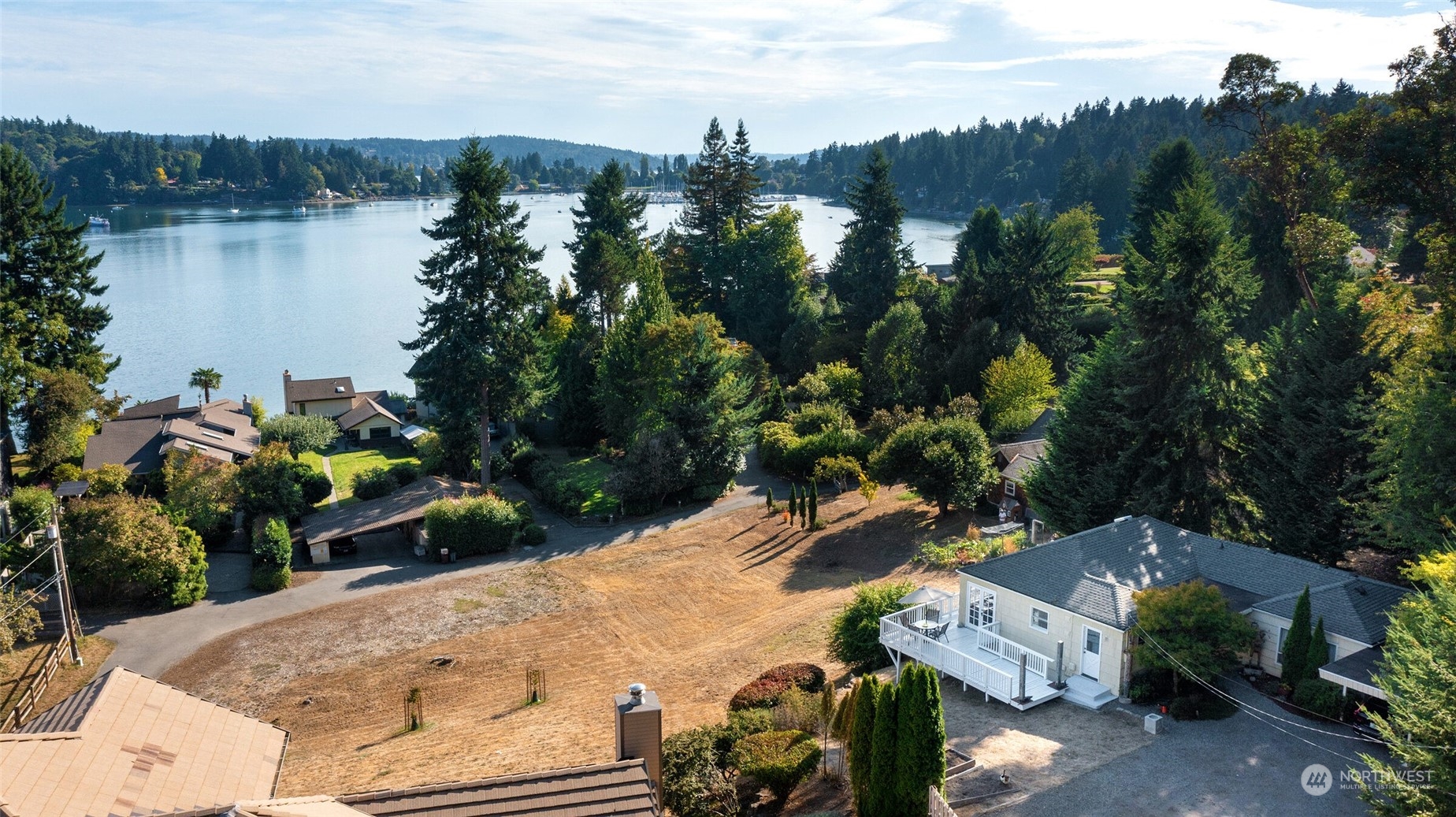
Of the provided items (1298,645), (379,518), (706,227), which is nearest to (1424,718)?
(1298,645)

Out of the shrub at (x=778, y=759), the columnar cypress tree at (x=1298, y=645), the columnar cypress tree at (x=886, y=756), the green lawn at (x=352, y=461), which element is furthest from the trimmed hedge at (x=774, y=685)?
the green lawn at (x=352, y=461)

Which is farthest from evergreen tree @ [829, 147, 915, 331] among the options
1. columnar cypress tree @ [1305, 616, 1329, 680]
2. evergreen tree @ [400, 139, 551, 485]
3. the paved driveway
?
the paved driveway

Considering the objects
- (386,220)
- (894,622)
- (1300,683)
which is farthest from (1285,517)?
(386,220)

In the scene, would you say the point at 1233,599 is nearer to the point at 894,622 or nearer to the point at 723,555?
the point at 894,622

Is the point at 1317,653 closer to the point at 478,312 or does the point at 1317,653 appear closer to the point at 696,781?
the point at 696,781

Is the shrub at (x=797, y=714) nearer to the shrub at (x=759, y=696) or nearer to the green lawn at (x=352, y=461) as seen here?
the shrub at (x=759, y=696)

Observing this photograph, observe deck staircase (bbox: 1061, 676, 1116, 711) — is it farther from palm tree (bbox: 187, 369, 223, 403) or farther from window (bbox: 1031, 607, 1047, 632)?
palm tree (bbox: 187, 369, 223, 403)
